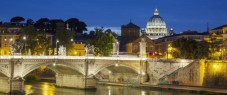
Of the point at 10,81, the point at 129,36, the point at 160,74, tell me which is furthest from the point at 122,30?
the point at 10,81

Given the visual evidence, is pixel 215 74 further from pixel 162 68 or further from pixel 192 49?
pixel 192 49

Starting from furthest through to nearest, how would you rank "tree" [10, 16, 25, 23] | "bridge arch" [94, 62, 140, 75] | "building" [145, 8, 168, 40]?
"building" [145, 8, 168, 40] → "tree" [10, 16, 25, 23] → "bridge arch" [94, 62, 140, 75]

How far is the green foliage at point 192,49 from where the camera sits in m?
76.8

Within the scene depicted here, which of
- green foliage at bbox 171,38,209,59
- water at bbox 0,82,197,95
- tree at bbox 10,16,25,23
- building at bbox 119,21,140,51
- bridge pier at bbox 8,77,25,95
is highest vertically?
tree at bbox 10,16,25,23

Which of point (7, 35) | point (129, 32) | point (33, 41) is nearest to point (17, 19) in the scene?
point (7, 35)

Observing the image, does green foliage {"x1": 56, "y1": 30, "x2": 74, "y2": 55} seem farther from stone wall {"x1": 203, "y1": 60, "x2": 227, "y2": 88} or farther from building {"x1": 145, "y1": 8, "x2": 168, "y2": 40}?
building {"x1": 145, "y1": 8, "x2": 168, "y2": 40}

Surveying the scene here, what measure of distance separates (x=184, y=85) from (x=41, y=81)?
24361mm

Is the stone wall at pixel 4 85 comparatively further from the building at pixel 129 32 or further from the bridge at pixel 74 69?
the building at pixel 129 32

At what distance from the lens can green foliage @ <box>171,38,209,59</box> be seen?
7675 cm

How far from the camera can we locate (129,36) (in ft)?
500

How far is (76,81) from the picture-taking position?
2694 inches

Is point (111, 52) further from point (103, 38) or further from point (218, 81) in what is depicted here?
point (218, 81)

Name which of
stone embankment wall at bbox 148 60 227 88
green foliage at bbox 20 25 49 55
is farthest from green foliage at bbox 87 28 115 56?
stone embankment wall at bbox 148 60 227 88

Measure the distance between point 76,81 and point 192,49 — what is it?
2109 cm
